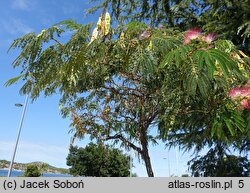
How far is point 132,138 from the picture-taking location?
5.53 metres

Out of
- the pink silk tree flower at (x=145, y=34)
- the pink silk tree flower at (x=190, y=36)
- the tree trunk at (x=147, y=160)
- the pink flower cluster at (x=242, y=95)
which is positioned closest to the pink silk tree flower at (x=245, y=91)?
the pink flower cluster at (x=242, y=95)

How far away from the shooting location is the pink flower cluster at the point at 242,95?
3.54 m

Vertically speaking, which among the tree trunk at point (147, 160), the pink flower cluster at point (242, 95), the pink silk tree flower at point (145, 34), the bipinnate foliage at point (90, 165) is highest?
the bipinnate foliage at point (90, 165)

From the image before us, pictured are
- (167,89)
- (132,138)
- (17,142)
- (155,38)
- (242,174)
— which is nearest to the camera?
(155,38)

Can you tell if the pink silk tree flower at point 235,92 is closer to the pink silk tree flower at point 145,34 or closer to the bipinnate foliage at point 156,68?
the bipinnate foliage at point 156,68

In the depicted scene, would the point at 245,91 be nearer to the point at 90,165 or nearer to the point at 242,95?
the point at 242,95

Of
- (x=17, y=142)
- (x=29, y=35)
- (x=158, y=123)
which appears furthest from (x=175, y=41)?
(x=17, y=142)

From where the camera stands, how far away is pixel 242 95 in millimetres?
3570

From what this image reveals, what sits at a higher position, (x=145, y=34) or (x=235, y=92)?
(x=145, y=34)

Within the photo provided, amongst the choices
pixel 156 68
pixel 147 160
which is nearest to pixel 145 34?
pixel 156 68

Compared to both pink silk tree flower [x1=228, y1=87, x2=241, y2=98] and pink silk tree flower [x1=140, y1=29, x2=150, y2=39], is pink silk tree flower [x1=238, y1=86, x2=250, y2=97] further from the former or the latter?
pink silk tree flower [x1=140, y1=29, x2=150, y2=39]

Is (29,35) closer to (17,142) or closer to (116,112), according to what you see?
(116,112)

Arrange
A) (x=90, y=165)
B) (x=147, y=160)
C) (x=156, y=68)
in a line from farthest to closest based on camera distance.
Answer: (x=90, y=165)
(x=147, y=160)
(x=156, y=68)
